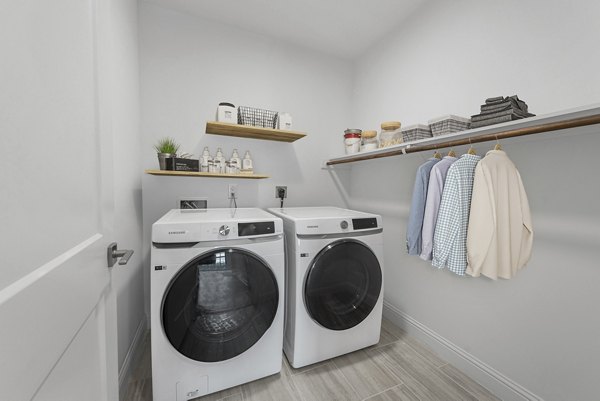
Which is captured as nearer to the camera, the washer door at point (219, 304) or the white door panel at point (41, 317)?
the white door panel at point (41, 317)

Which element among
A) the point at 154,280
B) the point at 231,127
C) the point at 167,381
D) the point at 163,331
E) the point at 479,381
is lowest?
the point at 479,381

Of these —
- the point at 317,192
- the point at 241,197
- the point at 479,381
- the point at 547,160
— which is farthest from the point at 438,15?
the point at 479,381

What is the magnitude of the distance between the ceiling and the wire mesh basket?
777 mm

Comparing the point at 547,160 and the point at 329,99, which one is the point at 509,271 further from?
the point at 329,99

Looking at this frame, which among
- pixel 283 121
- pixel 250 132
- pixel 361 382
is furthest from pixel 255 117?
pixel 361 382

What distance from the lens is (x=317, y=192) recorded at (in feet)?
8.13

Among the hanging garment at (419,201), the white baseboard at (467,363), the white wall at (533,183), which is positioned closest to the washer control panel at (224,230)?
the hanging garment at (419,201)

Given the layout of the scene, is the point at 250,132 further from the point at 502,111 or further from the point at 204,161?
the point at 502,111

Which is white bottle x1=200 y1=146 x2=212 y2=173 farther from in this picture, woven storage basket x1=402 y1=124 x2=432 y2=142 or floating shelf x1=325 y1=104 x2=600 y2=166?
woven storage basket x1=402 y1=124 x2=432 y2=142

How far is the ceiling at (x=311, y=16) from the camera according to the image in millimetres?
1797

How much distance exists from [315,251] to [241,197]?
100 centimetres

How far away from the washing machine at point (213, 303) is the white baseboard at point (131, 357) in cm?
29

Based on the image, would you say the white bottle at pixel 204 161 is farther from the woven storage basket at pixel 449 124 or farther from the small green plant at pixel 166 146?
the woven storage basket at pixel 449 124

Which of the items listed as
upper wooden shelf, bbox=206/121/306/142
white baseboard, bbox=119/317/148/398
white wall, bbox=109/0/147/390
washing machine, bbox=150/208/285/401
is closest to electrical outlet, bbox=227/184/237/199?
upper wooden shelf, bbox=206/121/306/142
